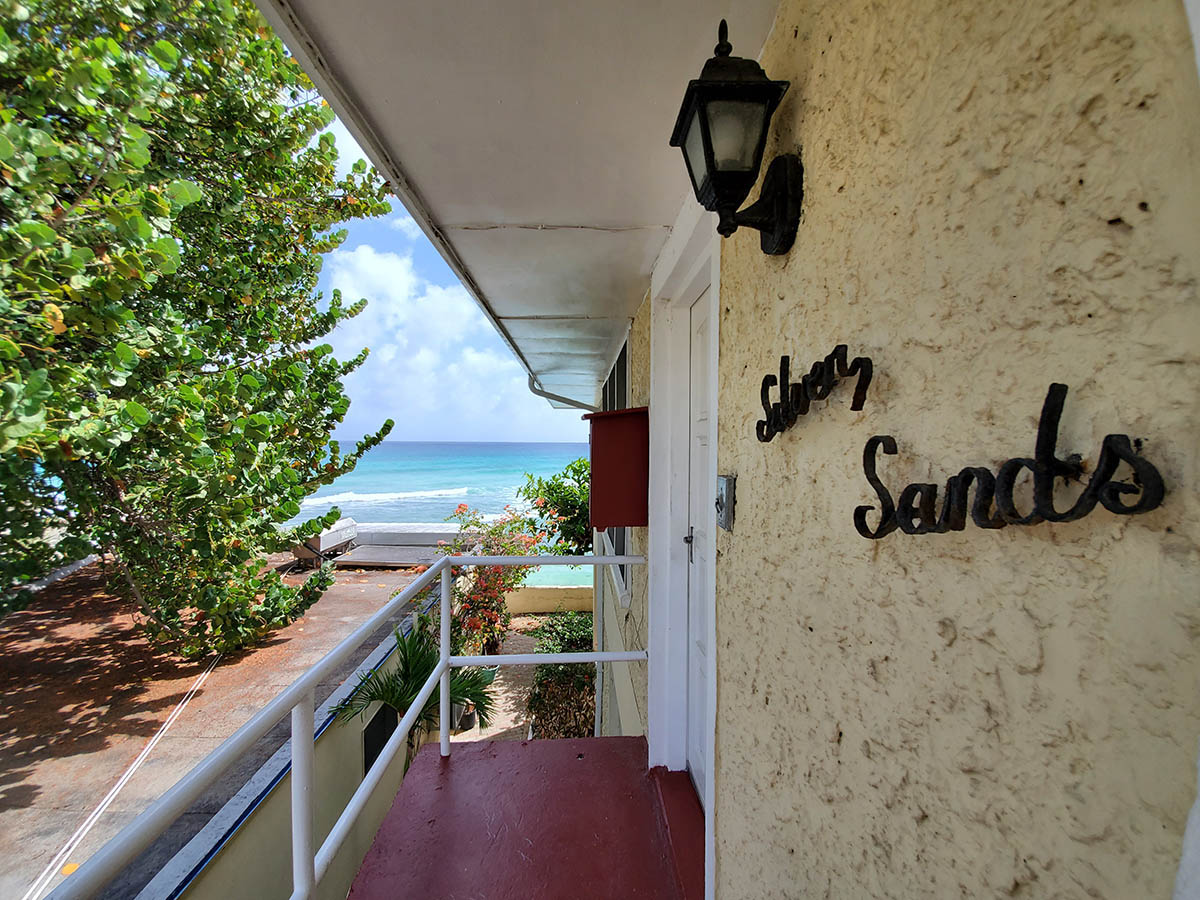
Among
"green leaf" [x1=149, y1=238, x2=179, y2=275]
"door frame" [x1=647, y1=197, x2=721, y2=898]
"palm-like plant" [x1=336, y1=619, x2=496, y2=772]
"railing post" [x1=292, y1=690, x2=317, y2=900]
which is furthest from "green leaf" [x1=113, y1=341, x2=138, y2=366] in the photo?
"railing post" [x1=292, y1=690, x2=317, y2=900]

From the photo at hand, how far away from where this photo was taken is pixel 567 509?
824cm

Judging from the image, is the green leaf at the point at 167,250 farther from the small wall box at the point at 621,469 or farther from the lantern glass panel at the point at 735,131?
the lantern glass panel at the point at 735,131

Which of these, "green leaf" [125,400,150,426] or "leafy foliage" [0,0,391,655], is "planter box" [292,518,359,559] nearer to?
"leafy foliage" [0,0,391,655]

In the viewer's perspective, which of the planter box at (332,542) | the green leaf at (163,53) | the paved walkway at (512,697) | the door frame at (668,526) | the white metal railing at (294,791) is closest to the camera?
the white metal railing at (294,791)

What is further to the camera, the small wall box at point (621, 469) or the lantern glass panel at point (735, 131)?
the small wall box at point (621, 469)

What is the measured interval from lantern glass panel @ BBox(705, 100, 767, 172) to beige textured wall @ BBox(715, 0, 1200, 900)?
0.31 feet

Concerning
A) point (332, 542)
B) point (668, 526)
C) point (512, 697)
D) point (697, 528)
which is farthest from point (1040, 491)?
point (332, 542)

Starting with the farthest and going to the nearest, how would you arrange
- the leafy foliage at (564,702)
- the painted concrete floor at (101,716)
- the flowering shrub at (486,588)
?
the flowering shrub at (486,588)
the leafy foliage at (564,702)
the painted concrete floor at (101,716)

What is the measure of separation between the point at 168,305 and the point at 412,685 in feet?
11.0

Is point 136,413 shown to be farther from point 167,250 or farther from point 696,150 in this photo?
point 696,150

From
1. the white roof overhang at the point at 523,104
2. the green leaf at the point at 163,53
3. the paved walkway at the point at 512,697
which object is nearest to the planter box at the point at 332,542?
the paved walkway at the point at 512,697

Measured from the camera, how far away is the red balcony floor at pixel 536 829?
187cm

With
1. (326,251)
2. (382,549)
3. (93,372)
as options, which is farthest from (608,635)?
(382,549)

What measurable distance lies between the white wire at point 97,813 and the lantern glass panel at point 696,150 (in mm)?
4048
